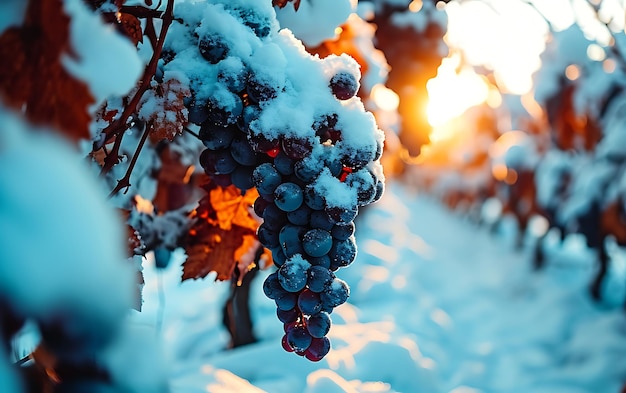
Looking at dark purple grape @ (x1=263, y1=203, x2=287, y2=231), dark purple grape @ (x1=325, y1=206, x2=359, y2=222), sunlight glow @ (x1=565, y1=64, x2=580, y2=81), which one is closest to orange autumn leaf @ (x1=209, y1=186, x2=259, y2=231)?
dark purple grape @ (x1=263, y1=203, x2=287, y2=231)

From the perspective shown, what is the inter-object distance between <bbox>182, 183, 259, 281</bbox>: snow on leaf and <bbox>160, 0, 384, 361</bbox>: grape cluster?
0.70 ft

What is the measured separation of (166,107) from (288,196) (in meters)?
0.23

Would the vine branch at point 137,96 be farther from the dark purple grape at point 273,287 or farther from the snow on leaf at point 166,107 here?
the dark purple grape at point 273,287

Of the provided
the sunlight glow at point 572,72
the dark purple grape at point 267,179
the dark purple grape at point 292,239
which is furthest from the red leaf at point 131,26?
the sunlight glow at point 572,72

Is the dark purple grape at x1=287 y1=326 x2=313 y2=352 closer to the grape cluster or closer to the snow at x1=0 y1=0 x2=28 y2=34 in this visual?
the grape cluster

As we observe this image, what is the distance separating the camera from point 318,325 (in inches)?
33.0

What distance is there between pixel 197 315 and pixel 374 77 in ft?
5.32

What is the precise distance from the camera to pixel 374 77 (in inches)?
70.7

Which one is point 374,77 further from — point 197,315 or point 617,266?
point 617,266

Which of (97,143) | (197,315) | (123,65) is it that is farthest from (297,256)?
(197,315)

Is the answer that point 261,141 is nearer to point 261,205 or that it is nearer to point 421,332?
point 261,205

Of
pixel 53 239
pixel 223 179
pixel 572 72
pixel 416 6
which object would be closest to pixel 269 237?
pixel 223 179

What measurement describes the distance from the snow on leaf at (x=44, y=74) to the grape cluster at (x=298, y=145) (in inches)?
12.9

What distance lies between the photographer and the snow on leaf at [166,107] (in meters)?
0.79
